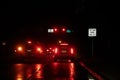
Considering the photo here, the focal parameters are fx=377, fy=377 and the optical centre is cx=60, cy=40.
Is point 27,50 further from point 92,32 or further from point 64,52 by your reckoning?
point 92,32

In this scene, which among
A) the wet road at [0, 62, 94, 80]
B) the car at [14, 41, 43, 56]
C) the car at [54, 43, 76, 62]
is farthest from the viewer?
the car at [14, 41, 43, 56]

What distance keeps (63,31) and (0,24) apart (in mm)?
12961

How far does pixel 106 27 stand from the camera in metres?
43.1

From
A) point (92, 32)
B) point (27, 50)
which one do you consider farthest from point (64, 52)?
point (27, 50)

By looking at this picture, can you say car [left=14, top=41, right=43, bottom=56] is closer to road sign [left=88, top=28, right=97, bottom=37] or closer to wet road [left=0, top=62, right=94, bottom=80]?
road sign [left=88, top=28, right=97, bottom=37]

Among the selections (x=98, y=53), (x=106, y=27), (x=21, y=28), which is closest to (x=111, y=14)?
(x=106, y=27)

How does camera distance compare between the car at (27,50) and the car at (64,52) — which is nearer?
the car at (64,52)

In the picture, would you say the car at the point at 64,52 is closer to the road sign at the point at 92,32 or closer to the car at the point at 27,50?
the road sign at the point at 92,32

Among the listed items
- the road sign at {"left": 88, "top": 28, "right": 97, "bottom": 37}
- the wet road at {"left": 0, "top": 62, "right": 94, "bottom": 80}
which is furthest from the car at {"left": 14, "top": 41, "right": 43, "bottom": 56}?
the wet road at {"left": 0, "top": 62, "right": 94, "bottom": 80}

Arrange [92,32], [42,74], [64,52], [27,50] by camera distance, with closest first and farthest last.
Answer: [42,74] < [92,32] < [64,52] < [27,50]

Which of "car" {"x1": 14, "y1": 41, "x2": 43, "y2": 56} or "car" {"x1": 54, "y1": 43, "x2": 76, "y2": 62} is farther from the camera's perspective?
"car" {"x1": 14, "y1": 41, "x2": 43, "y2": 56}

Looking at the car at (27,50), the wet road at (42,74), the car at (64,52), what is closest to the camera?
the wet road at (42,74)

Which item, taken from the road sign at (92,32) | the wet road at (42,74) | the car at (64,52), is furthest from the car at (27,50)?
the wet road at (42,74)

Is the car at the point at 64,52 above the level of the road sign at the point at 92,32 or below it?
below
